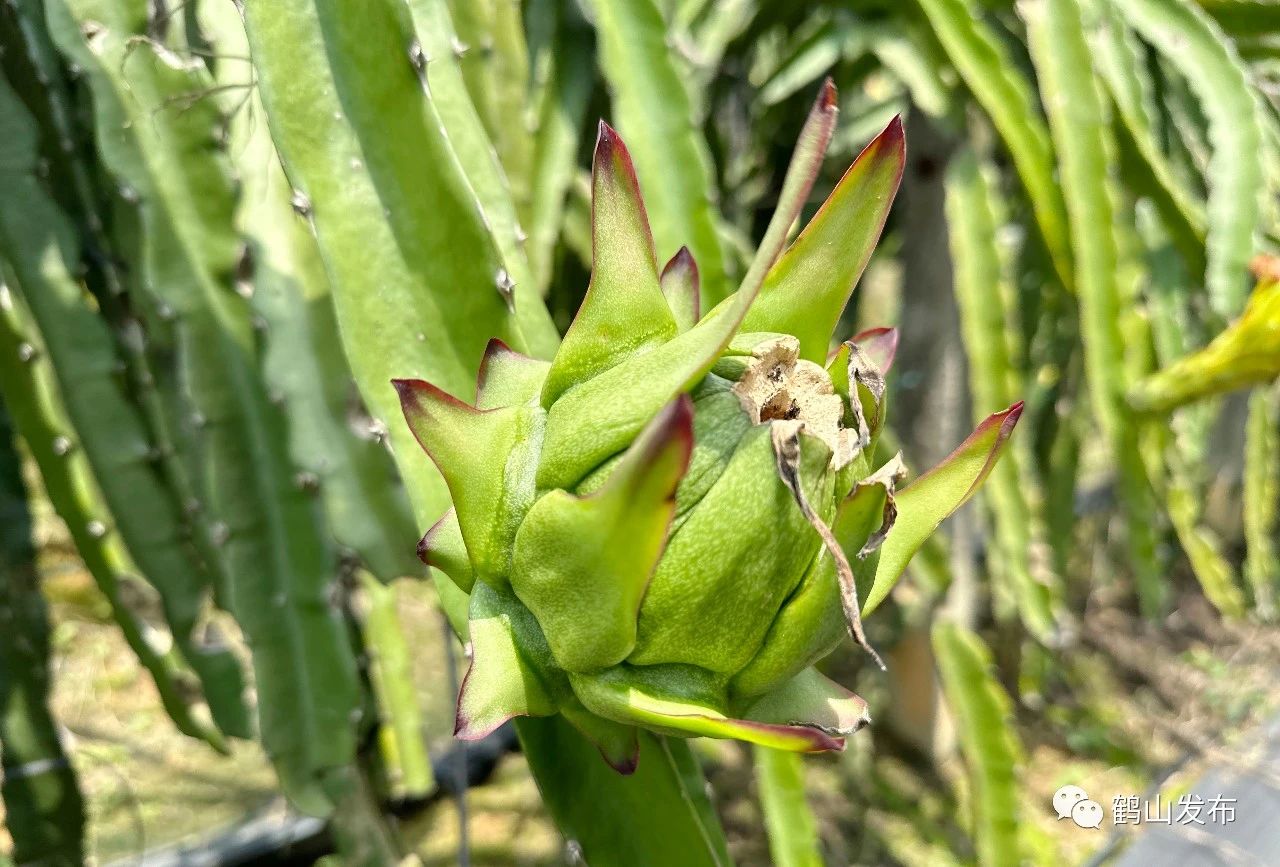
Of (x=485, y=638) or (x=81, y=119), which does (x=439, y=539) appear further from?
(x=81, y=119)

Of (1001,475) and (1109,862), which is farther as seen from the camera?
(1109,862)

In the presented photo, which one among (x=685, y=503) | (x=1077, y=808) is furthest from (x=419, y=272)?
(x=1077, y=808)

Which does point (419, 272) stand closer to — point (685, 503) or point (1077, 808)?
point (685, 503)

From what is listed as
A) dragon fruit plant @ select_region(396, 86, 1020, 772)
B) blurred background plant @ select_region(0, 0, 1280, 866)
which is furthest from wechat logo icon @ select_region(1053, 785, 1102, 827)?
Answer: dragon fruit plant @ select_region(396, 86, 1020, 772)

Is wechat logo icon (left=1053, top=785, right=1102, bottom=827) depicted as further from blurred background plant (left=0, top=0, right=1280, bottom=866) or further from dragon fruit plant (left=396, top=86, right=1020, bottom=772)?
dragon fruit plant (left=396, top=86, right=1020, bottom=772)

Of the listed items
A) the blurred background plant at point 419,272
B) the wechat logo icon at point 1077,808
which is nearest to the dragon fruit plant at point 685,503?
the blurred background plant at point 419,272

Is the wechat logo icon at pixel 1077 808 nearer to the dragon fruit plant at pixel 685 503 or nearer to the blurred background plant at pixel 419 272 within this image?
the blurred background plant at pixel 419 272


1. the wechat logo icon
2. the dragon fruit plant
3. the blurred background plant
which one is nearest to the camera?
the dragon fruit plant

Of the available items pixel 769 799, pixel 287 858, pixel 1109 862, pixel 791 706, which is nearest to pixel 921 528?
pixel 791 706
